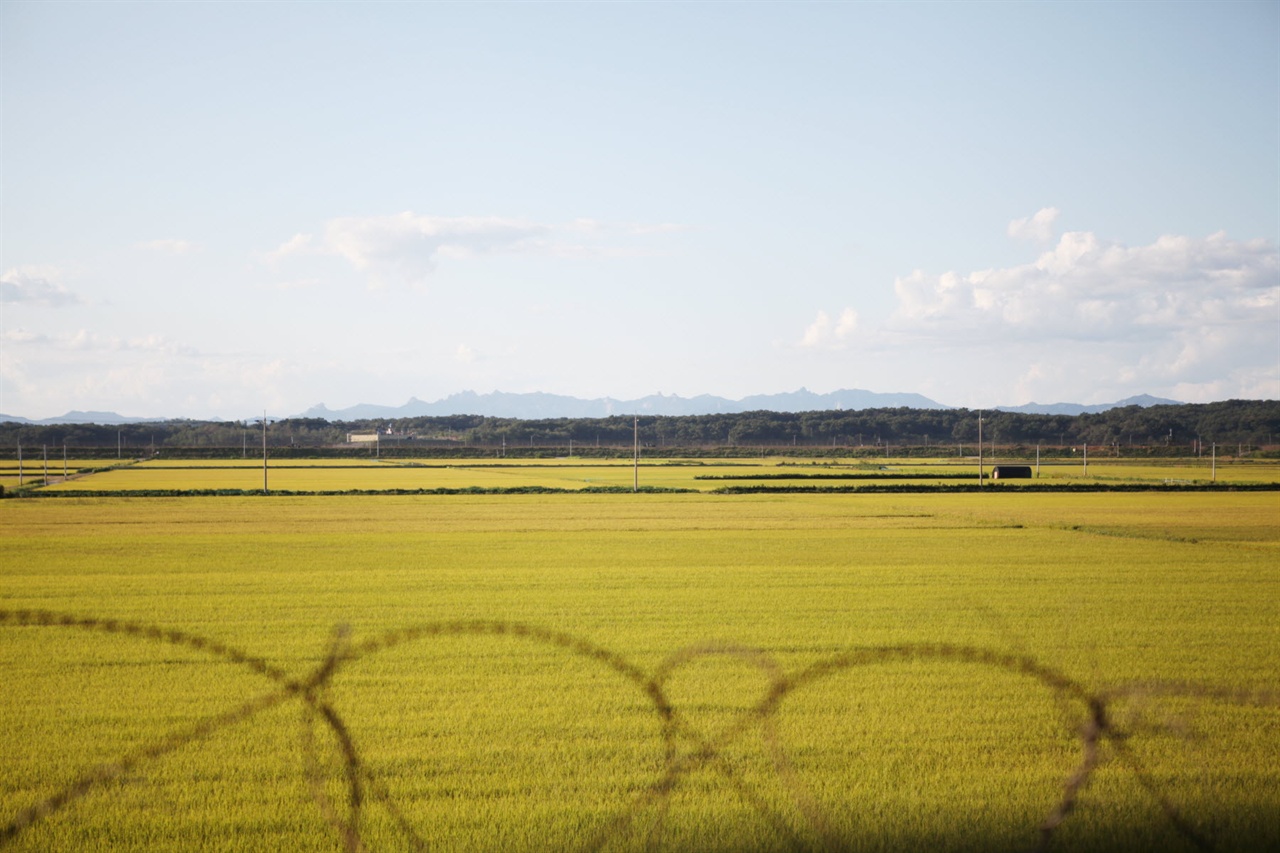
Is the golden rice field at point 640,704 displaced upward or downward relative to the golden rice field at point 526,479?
upward

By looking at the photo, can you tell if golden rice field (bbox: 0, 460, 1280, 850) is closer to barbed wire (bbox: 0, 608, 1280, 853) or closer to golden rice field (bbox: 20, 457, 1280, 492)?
barbed wire (bbox: 0, 608, 1280, 853)

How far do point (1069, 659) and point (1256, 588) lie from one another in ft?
32.0

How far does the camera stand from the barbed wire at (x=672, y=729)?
25.1ft

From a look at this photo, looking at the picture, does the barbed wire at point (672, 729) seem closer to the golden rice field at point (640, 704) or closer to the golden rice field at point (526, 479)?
the golden rice field at point (640, 704)

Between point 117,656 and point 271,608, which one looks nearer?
point 117,656

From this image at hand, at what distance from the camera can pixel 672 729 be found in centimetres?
1000

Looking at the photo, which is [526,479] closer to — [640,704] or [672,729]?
[640,704]

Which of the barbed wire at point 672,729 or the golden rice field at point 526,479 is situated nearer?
the barbed wire at point 672,729

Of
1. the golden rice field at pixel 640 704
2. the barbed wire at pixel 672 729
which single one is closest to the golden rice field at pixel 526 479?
the golden rice field at pixel 640 704

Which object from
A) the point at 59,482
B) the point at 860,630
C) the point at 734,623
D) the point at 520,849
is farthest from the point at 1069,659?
the point at 59,482

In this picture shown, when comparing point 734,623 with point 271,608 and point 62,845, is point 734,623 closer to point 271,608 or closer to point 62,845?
point 271,608

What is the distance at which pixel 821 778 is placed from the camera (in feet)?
28.3

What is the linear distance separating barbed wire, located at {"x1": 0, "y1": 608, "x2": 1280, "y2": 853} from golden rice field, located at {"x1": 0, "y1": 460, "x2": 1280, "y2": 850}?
4cm

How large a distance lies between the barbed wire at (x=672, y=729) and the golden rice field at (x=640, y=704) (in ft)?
0.14
